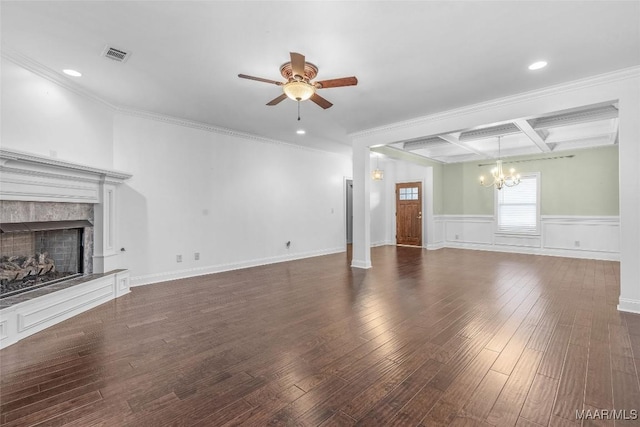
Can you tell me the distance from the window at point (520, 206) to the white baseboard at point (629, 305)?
483 cm

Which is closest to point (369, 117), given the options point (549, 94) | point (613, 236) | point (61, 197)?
point (549, 94)

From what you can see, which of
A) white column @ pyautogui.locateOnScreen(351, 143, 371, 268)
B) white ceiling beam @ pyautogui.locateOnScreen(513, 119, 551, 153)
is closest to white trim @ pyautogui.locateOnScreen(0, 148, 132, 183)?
white column @ pyautogui.locateOnScreen(351, 143, 371, 268)

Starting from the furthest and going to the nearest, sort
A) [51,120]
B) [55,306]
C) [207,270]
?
[207,270], [51,120], [55,306]

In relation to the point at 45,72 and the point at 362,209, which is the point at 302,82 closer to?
the point at 45,72

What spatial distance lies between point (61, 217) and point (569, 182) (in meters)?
10.1

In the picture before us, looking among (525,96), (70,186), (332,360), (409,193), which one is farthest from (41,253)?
(409,193)

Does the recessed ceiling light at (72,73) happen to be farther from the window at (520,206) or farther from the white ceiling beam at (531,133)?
the window at (520,206)

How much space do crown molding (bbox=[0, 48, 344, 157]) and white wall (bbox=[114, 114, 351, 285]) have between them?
0.07m

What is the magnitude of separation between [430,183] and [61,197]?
8.39 meters

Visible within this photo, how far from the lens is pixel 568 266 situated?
236 inches

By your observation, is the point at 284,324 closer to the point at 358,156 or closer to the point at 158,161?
the point at 158,161

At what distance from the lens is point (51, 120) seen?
3551 mm

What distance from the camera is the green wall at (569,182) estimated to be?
675 centimetres

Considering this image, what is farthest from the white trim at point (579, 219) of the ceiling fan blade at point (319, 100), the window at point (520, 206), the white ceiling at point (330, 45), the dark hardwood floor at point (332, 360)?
the ceiling fan blade at point (319, 100)
